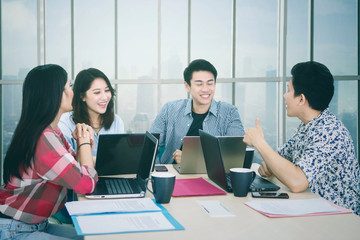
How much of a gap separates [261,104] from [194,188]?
4116 mm

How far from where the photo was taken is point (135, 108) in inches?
221

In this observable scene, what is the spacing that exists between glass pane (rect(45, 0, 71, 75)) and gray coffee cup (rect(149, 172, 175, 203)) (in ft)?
13.8

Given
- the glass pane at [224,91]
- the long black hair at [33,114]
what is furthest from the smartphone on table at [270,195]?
the glass pane at [224,91]

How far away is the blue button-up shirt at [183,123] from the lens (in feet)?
9.47

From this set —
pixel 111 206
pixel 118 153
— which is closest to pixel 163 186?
pixel 111 206

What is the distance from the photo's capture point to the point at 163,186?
142 cm

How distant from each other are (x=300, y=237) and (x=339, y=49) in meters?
5.02

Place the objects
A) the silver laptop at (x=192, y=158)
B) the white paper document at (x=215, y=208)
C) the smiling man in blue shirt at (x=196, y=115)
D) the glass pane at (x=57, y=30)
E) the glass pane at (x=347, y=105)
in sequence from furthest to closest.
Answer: the glass pane at (x=347, y=105), the glass pane at (x=57, y=30), the smiling man in blue shirt at (x=196, y=115), the silver laptop at (x=192, y=158), the white paper document at (x=215, y=208)

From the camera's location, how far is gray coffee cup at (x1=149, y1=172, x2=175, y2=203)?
1.41 metres

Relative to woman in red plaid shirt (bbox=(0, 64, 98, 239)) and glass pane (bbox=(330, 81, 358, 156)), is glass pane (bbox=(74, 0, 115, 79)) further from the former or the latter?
woman in red plaid shirt (bbox=(0, 64, 98, 239))

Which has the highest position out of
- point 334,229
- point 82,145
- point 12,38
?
point 12,38

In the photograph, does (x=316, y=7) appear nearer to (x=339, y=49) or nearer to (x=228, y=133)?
(x=339, y=49)

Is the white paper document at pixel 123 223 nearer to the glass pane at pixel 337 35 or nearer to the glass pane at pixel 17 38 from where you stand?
the glass pane at pixel 17 38

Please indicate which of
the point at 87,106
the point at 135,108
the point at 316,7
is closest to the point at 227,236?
the point at 87,106
